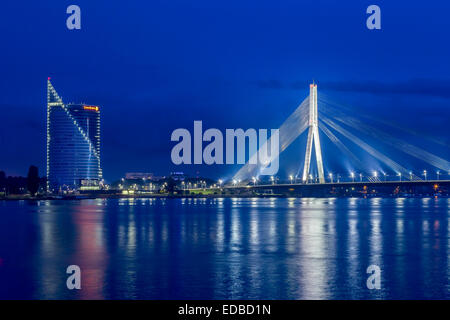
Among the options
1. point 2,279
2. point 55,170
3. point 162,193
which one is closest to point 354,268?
point 2,279

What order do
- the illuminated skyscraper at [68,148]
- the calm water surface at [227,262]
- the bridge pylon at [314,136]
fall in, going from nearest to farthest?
1. the calm water surface at [227,262]
2. the bridge pylon at [314,136]
3. the illuminated skyscraper at [68,148]

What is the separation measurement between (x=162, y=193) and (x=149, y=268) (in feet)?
434

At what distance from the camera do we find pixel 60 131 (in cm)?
15450

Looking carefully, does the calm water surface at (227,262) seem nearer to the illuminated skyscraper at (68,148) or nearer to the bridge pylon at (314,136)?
the bridge pylon at (314,136)

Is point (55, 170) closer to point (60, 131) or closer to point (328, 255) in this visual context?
point (60, 131)

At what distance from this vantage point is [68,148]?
511 feet

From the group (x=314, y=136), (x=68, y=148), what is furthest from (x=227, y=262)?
(x=68, y=148)

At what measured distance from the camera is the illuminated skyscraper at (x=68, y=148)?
155 metres

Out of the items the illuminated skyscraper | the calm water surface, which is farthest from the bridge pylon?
the illuminated skyscraper

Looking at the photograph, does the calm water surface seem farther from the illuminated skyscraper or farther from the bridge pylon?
the illuminated skyscraper

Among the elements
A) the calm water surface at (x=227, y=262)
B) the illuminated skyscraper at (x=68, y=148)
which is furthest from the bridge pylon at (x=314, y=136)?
the illuminated skyscraper at (x=68, y=148)
